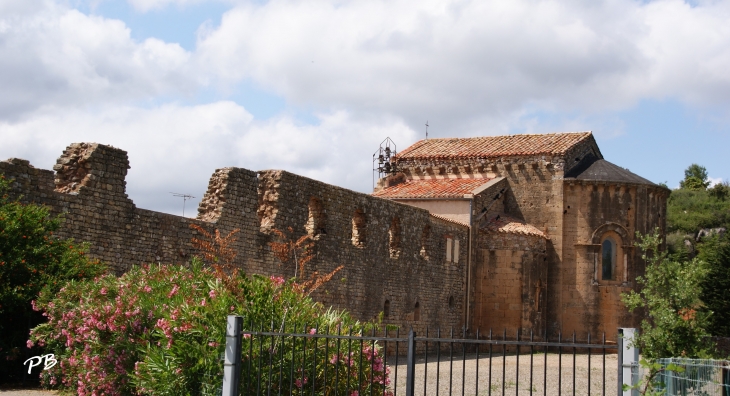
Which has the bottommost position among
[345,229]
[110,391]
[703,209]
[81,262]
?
[110,391]

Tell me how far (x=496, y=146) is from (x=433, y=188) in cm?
345

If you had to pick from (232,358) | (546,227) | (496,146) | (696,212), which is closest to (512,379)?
(546,227)

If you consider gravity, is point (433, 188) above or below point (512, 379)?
above

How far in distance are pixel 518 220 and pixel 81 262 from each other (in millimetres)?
19705

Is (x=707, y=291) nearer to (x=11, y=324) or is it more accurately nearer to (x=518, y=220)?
(x=518, y=220)

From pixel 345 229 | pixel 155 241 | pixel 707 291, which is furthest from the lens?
pixel 707 291

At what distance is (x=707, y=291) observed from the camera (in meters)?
26.2

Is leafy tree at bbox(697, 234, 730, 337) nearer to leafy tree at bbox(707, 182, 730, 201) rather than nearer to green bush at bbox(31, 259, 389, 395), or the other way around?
green bush at bbox(31, 259, 389, 395)

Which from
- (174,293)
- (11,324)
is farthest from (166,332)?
(11,324)

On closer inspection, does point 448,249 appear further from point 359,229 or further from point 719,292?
point 719,292

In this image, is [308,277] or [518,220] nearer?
[308,277]

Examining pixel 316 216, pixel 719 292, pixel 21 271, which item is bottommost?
pixel 21 271

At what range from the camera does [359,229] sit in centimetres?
2200

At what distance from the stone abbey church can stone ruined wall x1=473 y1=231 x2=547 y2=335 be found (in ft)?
0.11
